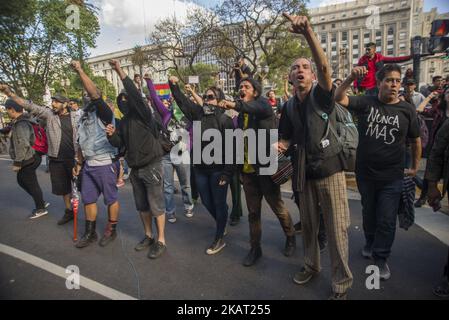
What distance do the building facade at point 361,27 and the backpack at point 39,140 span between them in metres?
87.0

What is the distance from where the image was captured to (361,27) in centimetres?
9094

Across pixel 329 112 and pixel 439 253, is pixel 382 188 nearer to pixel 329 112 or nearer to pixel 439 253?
pixel 329 112

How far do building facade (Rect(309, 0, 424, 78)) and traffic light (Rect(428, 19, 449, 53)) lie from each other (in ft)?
275

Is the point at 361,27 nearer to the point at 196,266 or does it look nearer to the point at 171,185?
the point at 171,185

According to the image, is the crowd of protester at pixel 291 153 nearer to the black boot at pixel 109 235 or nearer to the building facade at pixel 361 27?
the black boot at pixel 109 235

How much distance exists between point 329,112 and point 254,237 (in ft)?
5.21

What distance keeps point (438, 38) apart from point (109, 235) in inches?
241

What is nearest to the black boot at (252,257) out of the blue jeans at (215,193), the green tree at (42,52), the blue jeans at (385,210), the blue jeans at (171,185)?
the blue jeans at (215,193)

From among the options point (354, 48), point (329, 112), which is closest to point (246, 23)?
point (329, 112)

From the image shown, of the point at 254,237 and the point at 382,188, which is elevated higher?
the point at 382,188

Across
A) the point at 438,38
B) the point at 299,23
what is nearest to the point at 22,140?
the point at 299,23
